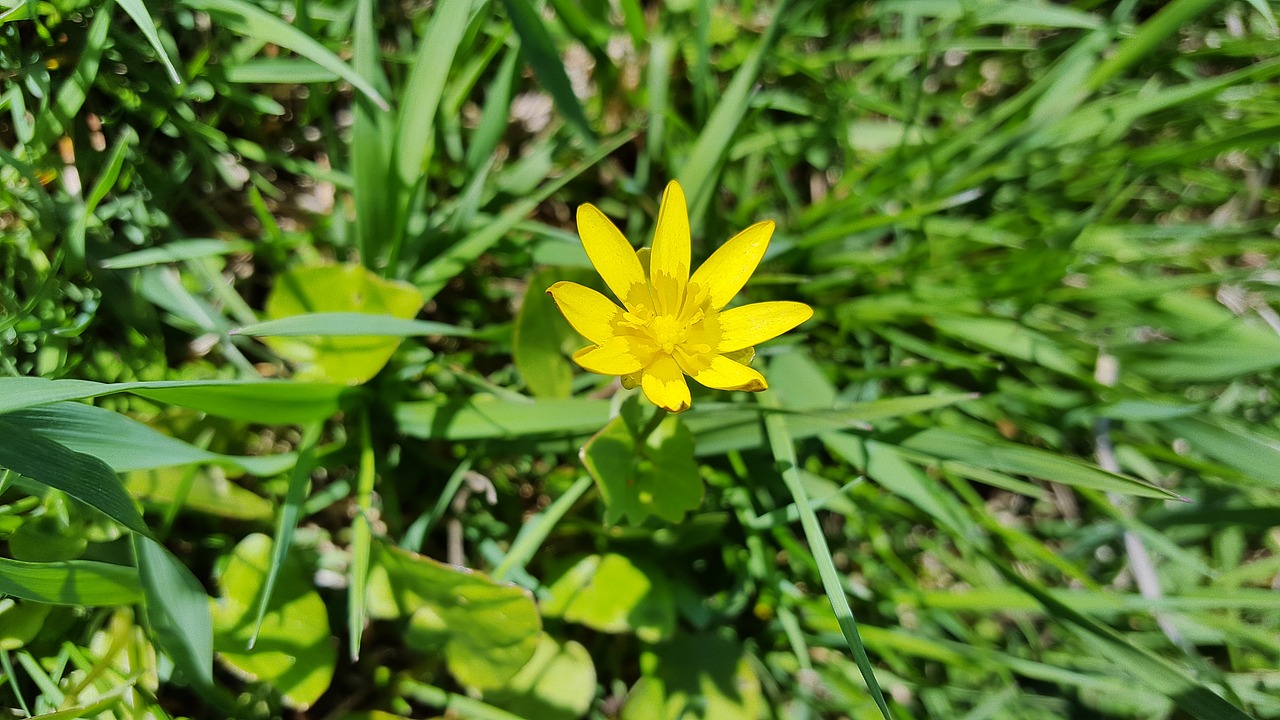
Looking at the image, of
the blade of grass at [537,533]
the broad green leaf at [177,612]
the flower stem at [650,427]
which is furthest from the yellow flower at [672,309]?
the broad green leaf at [177,612]

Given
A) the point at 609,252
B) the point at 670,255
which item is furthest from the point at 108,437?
the point at 670,255

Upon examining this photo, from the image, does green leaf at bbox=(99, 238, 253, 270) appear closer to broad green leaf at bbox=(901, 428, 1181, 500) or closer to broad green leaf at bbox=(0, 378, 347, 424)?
broad green leaf at bbox=(0, 378, 347, 424)

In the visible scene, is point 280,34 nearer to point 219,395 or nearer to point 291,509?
point 219,395

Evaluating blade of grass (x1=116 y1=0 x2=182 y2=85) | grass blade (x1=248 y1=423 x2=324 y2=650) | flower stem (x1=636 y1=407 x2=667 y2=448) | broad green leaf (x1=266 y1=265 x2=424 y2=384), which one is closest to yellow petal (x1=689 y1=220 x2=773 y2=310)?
flower stem (x1=636 y1=407 x2=667 y2=448)

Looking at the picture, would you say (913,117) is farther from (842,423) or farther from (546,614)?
(546,614)

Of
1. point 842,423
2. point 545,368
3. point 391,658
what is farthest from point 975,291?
point 391,658

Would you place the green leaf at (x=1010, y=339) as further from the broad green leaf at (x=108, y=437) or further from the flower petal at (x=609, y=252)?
the broad green leaf at (x=108, y=437)
